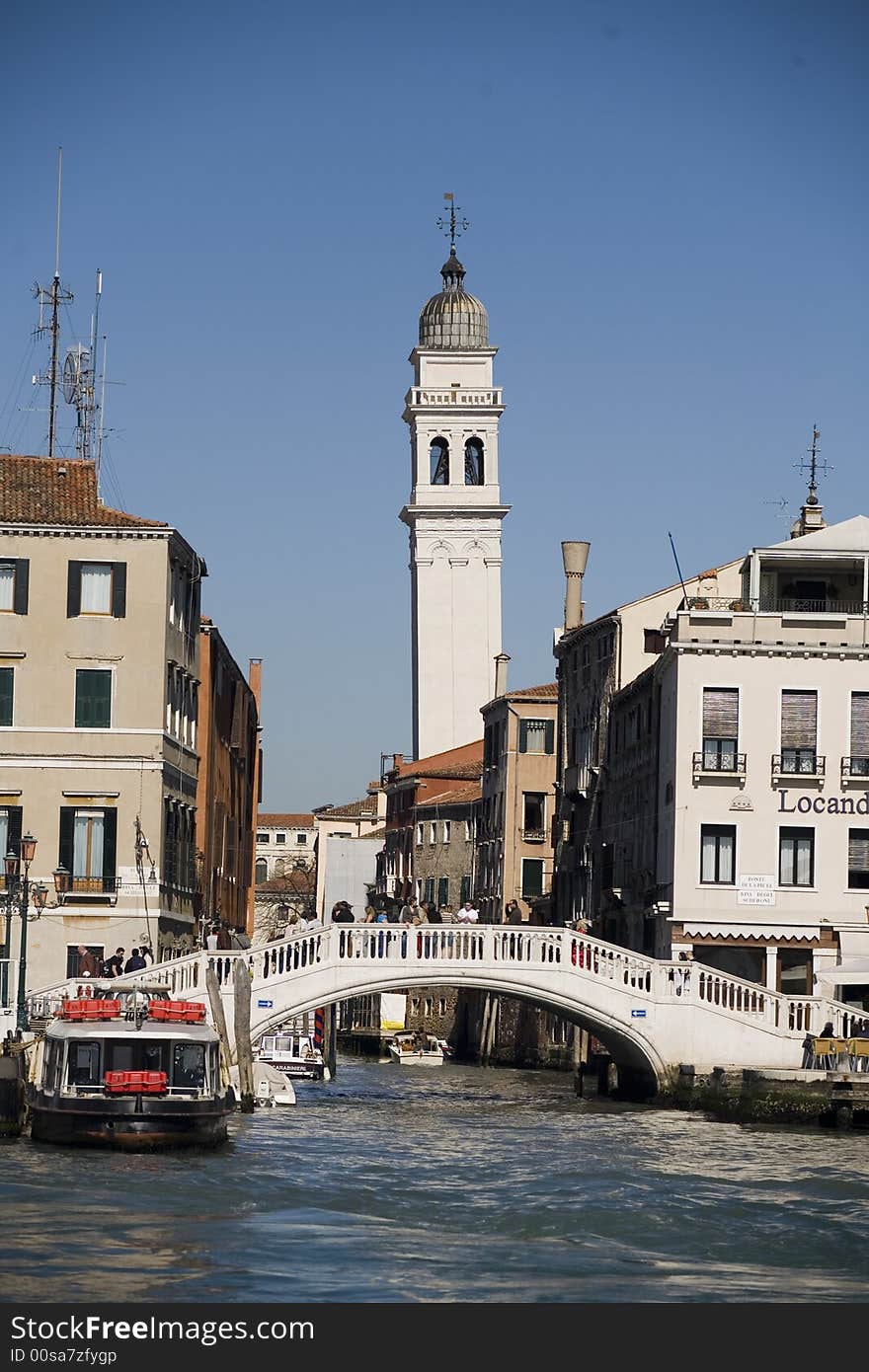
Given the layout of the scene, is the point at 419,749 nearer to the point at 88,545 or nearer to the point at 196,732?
the point at 196,732

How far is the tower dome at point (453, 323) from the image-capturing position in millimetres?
113688

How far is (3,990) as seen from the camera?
155ft

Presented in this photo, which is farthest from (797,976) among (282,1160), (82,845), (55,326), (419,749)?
(419,749)

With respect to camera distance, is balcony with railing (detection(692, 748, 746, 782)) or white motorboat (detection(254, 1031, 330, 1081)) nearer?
balcony with railing (detection(692, 748, 746, 782))

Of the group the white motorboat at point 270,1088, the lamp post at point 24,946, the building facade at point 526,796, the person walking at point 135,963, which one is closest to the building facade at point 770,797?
the white motorboat at point 270,1088

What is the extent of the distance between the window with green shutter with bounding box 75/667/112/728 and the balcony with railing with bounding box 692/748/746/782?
11.0 meters

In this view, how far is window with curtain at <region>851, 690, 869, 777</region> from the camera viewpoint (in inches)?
1954

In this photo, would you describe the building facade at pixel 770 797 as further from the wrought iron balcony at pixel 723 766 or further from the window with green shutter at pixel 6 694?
the window with green shutter at pixel 6 694

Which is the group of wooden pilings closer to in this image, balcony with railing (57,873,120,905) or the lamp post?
the lamp post

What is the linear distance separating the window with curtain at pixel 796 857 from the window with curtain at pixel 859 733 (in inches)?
57.6

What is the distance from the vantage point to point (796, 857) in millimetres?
49875

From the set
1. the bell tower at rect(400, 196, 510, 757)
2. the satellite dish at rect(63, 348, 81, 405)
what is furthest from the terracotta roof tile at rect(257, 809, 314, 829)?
the satellite dish at rect(63, 348, 81, 405)

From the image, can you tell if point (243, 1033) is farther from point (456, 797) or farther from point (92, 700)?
point (456, 797)

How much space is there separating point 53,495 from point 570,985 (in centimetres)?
1409
